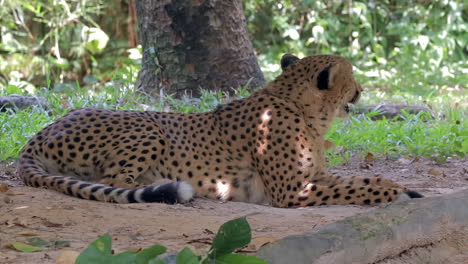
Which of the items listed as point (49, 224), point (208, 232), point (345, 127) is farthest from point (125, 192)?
point (345, 127)

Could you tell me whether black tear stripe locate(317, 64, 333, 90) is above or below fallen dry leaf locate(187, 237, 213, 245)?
above

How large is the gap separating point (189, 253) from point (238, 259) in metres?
0.17

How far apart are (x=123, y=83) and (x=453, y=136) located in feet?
10.5

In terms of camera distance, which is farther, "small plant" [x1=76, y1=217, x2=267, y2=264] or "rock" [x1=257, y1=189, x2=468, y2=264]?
"rock" [x1=257, y1=189, x2=468, y2=264]

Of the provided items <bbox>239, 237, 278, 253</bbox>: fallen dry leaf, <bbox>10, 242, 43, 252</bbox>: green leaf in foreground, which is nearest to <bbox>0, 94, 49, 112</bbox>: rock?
<bbox>10, 242, 43, 252</bbox>: green leaf in foreground

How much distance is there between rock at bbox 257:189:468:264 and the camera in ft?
7.39

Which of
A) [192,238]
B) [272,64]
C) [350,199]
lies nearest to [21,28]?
[272,64]

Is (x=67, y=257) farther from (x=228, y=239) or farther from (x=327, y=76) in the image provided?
(x=327, y=76)

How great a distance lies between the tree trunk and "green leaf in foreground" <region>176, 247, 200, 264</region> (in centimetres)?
479

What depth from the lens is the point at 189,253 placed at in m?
2.02

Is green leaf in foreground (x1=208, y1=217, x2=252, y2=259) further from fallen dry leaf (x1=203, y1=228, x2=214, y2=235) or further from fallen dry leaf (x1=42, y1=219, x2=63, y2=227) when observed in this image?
fallen dry leaf (x1=42, y1=219, x2=63, y2=227)

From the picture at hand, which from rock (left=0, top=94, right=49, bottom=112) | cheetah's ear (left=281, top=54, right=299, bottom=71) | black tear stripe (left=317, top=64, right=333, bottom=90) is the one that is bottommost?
rock (left=0, top=94, right=49, bottom=112)

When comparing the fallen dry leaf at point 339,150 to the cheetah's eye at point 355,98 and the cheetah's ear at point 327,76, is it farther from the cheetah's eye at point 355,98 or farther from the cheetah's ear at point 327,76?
the cheetah's ear at point 327,76

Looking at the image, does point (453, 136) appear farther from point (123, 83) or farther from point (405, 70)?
point (405, 70)
